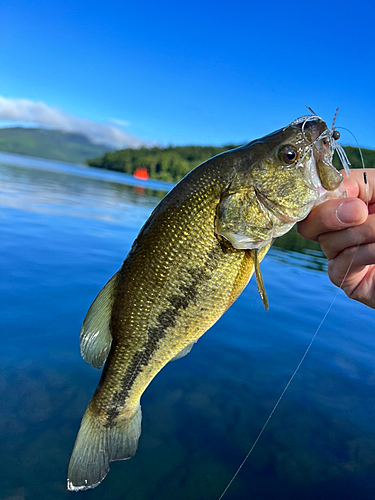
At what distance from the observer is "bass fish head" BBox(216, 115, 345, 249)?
2303 millimetres

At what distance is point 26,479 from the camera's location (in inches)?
105

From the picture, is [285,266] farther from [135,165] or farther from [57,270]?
[135,165]

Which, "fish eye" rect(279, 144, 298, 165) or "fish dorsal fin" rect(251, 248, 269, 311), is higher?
"fish eye" rect(279, 144, 298, 165)

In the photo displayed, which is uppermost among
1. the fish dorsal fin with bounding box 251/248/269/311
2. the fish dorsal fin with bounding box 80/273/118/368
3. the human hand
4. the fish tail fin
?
the human hand

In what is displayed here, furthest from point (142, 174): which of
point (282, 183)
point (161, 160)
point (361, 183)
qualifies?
point (282, 183)

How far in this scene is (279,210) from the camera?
2.34m

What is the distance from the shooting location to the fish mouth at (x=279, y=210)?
2.34m

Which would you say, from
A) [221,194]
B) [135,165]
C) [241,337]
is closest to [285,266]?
[241,337]

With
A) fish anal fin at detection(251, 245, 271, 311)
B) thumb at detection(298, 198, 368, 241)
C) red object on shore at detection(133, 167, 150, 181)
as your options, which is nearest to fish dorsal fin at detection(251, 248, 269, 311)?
fish anal fin at detection(251, 245, 271, 311)

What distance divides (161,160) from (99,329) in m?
134

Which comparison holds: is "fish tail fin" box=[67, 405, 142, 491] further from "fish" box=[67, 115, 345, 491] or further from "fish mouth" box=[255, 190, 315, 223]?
"fish mouth" box=[255, 190, 315, 223]

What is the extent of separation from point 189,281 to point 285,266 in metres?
8.97

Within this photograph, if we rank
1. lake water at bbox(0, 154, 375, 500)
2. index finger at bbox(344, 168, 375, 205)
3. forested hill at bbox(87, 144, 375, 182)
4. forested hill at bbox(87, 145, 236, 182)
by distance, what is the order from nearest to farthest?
index finger at bbox(344, 168, 375, 205) < lake water at bbox(0, 154, 375, 500) < forested hill at bbox(87, 144, 375, 182) < forested hill at bbox(87, 145, 236, 182)

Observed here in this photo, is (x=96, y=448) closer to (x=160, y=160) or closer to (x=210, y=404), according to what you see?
(x=210, y=404)
